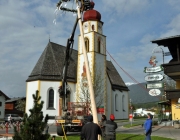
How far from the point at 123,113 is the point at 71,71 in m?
15.1

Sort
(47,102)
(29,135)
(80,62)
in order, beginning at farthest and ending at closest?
(80,62) < (47,102) < (29,135)

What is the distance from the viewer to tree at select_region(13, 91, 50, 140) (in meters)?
7.86

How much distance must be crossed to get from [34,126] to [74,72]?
32712 mm

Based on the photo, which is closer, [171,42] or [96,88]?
[171,42]

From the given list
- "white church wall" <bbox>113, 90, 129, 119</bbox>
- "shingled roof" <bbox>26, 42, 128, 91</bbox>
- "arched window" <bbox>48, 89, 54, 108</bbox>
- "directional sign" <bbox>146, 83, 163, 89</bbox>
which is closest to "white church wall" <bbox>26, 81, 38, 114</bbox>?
"shingled roof" <bbox>26, 42, 128, 91</bbox>

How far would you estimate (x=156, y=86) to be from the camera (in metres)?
20.0

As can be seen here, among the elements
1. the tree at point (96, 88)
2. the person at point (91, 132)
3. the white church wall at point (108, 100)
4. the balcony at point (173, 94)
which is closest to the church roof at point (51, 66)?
the tree at point (96, 88)

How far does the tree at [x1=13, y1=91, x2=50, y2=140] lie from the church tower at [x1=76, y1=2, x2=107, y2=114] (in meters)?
27.8

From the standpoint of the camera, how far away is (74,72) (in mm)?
40750

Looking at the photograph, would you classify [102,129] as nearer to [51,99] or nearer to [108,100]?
[51,99]

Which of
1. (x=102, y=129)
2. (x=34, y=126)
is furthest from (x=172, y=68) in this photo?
(x=34, y=126)

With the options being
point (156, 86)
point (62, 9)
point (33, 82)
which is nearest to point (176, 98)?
point (156, 86)

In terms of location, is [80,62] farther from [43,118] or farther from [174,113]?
[43,118]

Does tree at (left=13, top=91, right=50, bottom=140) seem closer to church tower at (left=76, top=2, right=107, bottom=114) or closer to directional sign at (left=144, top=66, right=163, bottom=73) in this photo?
directional sign at (left=144, top=66, right=163, bottom=73)
